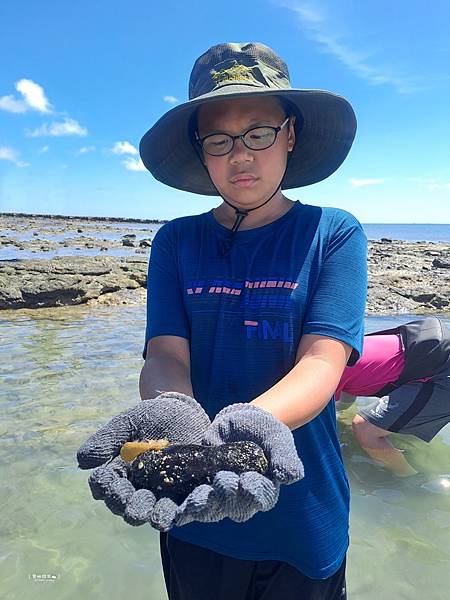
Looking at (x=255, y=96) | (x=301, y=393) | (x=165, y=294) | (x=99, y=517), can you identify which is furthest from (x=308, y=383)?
(x=99, y=517)

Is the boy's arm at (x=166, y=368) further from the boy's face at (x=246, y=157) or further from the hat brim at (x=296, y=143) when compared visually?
the hat brim at (x=296, y=143)

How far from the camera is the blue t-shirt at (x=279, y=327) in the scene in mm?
1521

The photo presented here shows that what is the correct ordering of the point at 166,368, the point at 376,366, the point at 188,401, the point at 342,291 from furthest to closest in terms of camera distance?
the point at 376,366
the point at 166,368
the point at 342,291
the point at 188,401

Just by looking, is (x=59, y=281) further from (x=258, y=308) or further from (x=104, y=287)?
(x=258, y=308)

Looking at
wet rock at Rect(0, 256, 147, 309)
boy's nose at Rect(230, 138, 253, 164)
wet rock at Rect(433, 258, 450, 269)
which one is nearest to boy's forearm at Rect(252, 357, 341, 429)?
boy's nose at Rect(230, 138, 253, 164)

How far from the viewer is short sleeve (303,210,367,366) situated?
57.1 inches

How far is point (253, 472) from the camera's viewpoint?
3.40 ft

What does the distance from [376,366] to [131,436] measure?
319 centimetres

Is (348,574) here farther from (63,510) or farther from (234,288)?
(234,288)

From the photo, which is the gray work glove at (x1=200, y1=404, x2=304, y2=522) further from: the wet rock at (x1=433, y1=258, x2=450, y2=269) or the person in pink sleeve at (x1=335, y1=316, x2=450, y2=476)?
the wet rock at (x1=433, y1=258, x2=450, y2=269)

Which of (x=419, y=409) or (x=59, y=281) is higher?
(x=419, y=409)

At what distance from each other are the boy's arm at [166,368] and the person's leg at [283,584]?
603mm

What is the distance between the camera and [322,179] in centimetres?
213

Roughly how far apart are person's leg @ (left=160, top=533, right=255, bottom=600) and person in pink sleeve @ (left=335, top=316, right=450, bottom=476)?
2613mm
